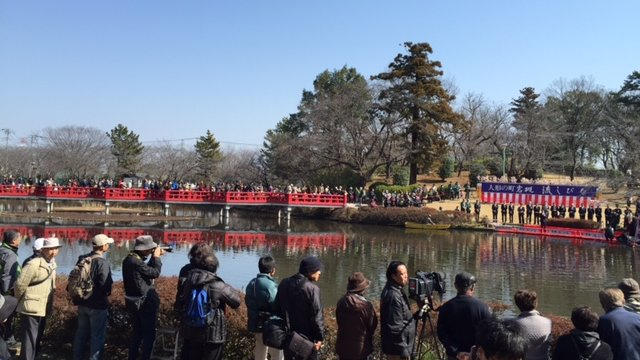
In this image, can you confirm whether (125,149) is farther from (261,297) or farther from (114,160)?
(261,297)

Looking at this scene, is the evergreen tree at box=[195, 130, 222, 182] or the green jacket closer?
the green jacket

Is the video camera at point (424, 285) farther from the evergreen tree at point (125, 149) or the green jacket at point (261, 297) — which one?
the evergreen tree at point (125, 149)

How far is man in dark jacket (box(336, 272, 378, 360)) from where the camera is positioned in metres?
5.23

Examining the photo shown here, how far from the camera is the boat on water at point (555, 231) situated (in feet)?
93.2

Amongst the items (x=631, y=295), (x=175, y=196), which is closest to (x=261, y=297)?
(x=631, y=295)

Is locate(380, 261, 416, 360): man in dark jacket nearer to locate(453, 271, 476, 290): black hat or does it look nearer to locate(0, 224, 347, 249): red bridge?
locate(453, 271, 476, 290): black hat

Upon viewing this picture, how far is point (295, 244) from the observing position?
1040 inches

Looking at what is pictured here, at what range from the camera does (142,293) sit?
6.23 metres

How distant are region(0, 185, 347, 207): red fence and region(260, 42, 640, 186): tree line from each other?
8.24m

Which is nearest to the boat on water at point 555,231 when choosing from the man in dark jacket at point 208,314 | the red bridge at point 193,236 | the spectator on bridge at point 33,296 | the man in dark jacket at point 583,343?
the red bridge at point 193,236

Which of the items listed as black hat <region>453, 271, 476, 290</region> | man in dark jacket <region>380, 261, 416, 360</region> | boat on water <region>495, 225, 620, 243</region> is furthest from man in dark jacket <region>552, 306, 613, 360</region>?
boat on water <region>495, 225, 620, 243</region>

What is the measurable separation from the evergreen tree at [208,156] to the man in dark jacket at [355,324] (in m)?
56.3

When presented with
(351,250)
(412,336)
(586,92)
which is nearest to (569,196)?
(351,250)

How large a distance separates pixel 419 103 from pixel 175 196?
2016cm
